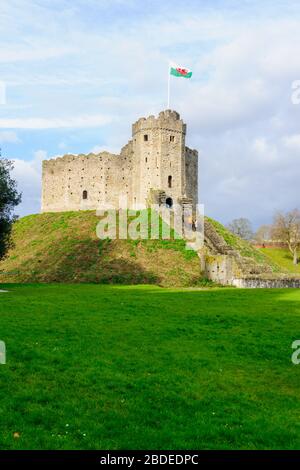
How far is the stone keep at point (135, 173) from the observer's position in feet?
220

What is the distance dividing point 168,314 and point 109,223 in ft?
120

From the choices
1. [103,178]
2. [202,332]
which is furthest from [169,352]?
[103,178]

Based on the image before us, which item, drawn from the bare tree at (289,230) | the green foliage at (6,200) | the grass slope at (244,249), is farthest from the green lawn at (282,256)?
the green foliage at (6,200)

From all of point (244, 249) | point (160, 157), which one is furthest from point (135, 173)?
point (244, 249)

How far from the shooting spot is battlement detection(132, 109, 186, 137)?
67.0 meters

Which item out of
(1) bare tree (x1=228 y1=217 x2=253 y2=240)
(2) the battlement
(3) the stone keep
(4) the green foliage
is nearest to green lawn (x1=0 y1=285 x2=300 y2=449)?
(4) the green foliage

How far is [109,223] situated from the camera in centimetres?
5953

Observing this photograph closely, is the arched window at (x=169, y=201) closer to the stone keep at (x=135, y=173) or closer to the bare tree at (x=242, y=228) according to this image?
the stone keep at (x=135, y=173)

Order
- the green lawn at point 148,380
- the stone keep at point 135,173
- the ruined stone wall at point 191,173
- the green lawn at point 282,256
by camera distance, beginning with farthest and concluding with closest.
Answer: the green lawn at point 282,256, the ruined stone wall at point 191,173, the stone keep at point 135,173, the green lawn at point 148,380

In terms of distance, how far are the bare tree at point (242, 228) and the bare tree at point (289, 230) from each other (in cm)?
1881

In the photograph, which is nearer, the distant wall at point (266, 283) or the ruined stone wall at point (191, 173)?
the distant wall at point (266, 283)

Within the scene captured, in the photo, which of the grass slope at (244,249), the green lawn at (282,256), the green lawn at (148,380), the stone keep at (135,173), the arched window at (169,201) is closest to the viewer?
the green lawn at (148,380)

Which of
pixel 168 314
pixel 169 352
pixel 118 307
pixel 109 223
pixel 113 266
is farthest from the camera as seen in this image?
pixel 109 223
